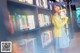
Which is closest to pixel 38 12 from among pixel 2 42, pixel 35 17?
pixel 35 17

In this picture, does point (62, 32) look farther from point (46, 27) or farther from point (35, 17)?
point (35, 17)

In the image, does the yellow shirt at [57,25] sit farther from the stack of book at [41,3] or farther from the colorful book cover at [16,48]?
the colorful book cover at [16,48]

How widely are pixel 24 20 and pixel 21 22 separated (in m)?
0.06

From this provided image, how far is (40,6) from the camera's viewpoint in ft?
6.83

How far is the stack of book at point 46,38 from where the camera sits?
2.03m

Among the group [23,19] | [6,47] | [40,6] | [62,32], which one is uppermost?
[40,6]

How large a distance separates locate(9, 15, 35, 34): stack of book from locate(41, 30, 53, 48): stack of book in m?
0.14

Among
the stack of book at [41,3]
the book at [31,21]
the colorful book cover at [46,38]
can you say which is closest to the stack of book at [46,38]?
the colorful book cover at [46,38]

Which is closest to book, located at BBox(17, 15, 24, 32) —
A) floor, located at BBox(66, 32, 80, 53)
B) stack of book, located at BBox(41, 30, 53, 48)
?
stack of book, located at BBox(41, 30, 53, 48)

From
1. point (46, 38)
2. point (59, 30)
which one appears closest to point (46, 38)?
point (46, 38)

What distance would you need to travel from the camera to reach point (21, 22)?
6.67ft

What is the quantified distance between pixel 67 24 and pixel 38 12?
0.32 m

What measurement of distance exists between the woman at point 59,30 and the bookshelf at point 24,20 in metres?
0.05

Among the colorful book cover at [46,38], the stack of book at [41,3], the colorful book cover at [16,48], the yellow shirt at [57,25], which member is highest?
the stack of book at [41,3]
